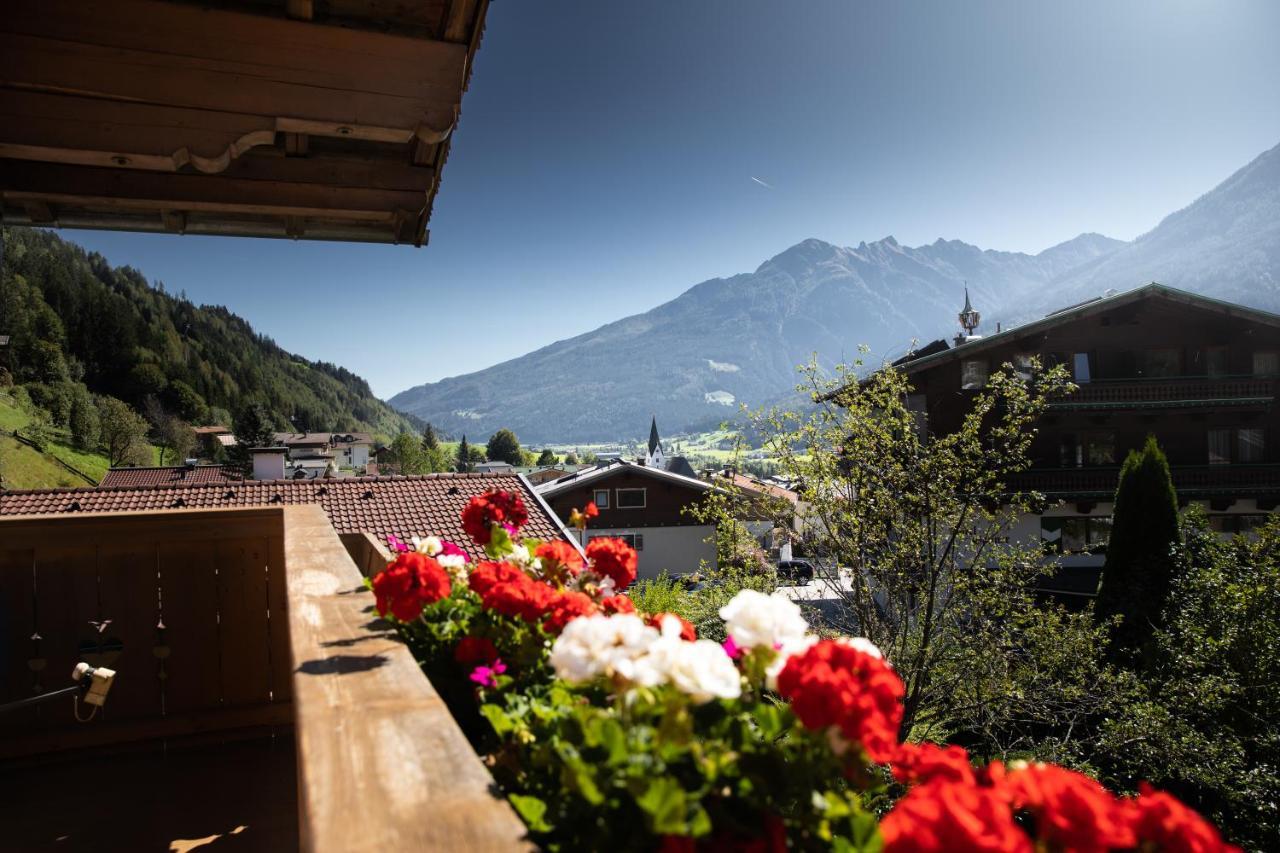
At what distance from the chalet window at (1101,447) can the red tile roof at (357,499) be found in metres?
14.8

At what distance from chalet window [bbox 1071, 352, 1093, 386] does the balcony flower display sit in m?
22.1

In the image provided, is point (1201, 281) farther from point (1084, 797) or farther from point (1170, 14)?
point (1084, 797)

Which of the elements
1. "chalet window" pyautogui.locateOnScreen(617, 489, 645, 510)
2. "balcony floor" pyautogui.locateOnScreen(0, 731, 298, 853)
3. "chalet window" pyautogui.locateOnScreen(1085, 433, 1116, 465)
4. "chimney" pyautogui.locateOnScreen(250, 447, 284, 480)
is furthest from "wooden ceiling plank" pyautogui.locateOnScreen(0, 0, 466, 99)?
"chimney" pyautogui.locateOnScreen(250, 447, 284, 480)

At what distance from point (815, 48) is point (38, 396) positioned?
63148mm

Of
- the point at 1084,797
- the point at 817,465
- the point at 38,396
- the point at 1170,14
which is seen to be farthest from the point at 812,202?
the point at 1084,797

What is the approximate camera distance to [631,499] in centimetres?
2927

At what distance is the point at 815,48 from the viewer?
47750mm

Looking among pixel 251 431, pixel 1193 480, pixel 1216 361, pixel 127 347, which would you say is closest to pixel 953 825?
pixel 1193 480

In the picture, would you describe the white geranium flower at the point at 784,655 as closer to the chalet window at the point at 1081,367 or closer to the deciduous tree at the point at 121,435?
the chalet window at the point at 1081,367

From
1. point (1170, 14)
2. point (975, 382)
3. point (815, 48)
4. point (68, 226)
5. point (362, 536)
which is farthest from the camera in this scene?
point (1170, 14)

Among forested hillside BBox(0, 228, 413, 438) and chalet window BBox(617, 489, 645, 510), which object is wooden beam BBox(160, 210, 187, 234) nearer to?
chalet window BBox(617, 489, 645, 510)

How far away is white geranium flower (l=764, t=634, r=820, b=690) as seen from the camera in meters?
0.87

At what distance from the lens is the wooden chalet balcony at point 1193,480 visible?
1892 cm

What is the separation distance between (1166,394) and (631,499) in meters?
17.9
